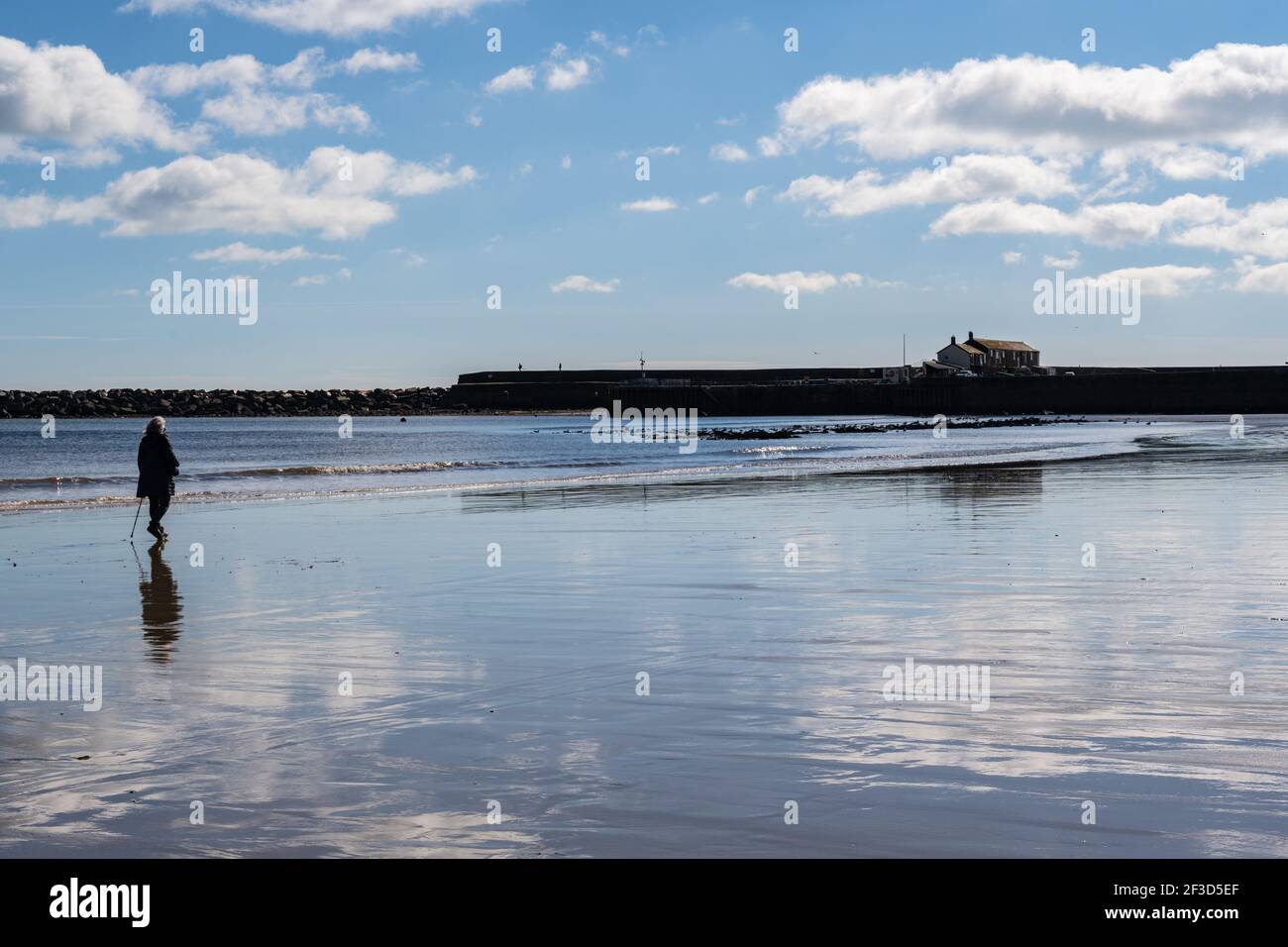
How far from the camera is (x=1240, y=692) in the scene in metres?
7.95

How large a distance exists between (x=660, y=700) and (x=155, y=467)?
14.5 metres

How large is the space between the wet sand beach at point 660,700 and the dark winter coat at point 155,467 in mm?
2846

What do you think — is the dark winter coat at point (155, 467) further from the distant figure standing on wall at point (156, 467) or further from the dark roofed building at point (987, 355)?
the dark roofed building at point (987, 355)

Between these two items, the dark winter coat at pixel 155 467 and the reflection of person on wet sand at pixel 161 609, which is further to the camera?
the dark winter coat at pixel 155 467

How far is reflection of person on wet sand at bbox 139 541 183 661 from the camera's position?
1041 cm

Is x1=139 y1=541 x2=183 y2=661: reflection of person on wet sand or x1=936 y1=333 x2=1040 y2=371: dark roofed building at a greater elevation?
x1=936 y1=333 x2=1040 y2=371: dark roofed building

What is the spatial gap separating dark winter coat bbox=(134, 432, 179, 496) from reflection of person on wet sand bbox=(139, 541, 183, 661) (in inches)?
154

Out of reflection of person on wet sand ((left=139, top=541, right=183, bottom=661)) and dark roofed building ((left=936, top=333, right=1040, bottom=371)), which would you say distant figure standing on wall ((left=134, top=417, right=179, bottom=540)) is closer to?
reflection of person on wet sand ((left=139, top=541, right=183, bottom=661))

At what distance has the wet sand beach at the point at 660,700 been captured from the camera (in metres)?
5.70

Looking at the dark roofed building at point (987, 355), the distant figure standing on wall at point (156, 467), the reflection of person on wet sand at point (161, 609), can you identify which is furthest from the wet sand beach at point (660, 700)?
the dark roofed building at point (987, 355)

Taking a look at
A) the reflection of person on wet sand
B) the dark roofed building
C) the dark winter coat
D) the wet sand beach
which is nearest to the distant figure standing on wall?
the dark winter coat

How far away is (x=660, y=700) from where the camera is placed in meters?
8.13

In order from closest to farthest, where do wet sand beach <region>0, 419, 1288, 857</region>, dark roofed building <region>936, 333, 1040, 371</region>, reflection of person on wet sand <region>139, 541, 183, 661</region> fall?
wet sand beach <region>0, 419, 1288, 857</region>, reflection of person on wet sand <region>139, 541, 183, 661</region>, dark roofed building <region>936, 333, 1040, 371</region>

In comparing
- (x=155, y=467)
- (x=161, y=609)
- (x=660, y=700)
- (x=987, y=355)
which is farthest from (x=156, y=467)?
(x=987, y=355)
